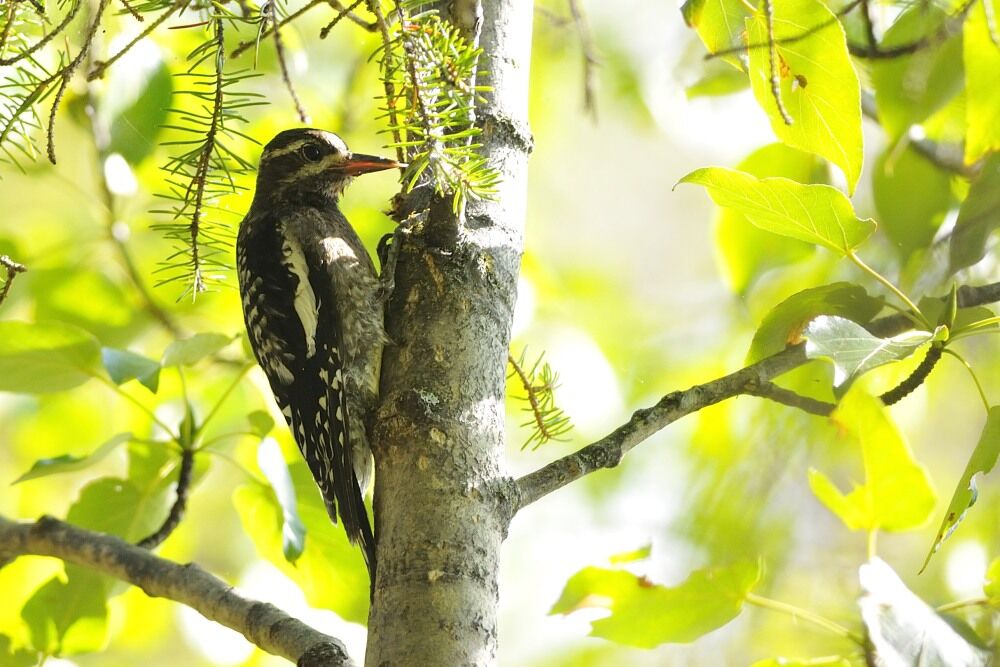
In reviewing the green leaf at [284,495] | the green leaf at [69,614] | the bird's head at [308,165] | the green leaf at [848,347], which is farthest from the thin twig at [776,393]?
the green leaf at [69,614]

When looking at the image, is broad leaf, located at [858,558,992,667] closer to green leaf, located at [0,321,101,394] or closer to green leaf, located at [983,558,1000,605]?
green leaf, located at [983,558,1000,605]

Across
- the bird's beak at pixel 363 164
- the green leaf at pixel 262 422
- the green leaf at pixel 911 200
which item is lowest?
the green leaf at pixel 262 422

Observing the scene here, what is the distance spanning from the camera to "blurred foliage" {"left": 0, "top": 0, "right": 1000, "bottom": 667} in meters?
1.43

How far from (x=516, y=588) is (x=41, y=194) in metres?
2.33

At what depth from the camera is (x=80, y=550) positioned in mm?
1882

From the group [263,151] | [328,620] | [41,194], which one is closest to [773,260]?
[263,151]

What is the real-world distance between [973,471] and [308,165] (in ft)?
6.50

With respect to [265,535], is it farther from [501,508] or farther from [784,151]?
[784,151]

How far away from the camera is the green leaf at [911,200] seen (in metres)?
2.06

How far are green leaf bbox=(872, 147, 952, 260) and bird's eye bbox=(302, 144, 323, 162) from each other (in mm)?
1442

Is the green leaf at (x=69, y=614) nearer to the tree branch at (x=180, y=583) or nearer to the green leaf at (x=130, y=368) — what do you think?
the tree branch at (x=180, y=583)

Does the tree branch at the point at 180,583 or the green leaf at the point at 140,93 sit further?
the green leaf at the point at 140,93

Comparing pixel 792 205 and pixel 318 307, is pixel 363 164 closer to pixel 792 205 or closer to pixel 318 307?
pixel 318 307

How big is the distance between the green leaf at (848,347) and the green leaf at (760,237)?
726 millimetres
